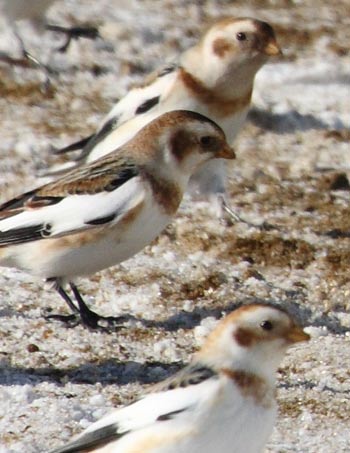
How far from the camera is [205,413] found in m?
4.23

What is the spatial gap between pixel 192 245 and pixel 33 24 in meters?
2.80

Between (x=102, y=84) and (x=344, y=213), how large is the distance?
2122mm

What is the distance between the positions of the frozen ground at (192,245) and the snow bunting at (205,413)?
0.59 m

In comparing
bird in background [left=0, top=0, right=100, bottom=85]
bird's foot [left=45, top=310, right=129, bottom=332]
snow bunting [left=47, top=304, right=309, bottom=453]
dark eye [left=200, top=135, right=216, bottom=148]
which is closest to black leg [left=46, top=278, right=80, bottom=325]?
bird's foot [left=45, top=310, right=129, bottom=332]

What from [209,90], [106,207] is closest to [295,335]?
[106,207]

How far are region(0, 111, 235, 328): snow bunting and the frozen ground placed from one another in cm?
31

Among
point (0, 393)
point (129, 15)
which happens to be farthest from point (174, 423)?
point (129, 15)

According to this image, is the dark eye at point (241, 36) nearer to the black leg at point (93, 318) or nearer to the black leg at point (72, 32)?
the black leg at point (93, 318)

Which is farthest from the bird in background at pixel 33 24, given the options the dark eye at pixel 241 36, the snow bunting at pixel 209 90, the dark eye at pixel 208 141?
the dark eye at pixel 208 141

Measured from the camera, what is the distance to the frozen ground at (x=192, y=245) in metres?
5.33

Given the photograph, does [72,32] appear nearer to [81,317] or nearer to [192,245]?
[192,245]

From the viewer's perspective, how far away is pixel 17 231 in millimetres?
5828

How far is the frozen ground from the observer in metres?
5.33

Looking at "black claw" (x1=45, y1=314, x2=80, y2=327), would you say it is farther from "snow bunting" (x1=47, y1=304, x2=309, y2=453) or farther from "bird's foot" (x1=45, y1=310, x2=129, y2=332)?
"snow bunting" (x1=47, y1=304, x2=309, y2=453)
